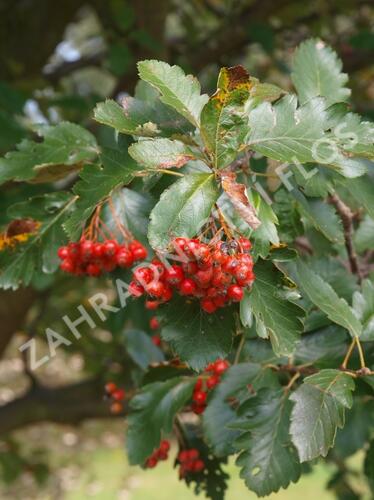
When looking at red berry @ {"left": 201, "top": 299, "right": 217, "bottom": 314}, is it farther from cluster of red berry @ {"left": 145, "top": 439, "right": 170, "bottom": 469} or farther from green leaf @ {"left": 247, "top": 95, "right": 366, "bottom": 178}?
cluster of red berry @ {"left": 145, "top": 439, "right": 170, "bottom": 469}

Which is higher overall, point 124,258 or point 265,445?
point 124,258

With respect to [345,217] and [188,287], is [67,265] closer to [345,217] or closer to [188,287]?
[188,287]

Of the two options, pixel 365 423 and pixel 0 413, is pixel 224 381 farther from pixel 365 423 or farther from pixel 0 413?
pixel 0 413

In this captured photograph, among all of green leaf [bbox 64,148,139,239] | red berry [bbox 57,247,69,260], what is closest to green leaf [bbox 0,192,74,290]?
red berry [bbox 57,247,69,260]

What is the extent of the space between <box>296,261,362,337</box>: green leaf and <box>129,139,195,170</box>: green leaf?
0.94 ft

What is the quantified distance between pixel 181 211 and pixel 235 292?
0.13 metres

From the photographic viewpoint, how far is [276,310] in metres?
0.96

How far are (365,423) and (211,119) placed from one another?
1.29 m

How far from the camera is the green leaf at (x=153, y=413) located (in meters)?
1.26

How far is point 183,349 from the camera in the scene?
0.99 m

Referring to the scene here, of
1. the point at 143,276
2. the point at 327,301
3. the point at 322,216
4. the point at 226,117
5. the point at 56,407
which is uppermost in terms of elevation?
the point at 226,117

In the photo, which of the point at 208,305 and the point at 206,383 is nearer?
the point at 208,305

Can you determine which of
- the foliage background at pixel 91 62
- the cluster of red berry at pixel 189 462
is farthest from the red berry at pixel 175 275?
the foliage background at pixel 91 62

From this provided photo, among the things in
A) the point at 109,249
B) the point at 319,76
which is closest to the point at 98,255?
the point at 109,249
